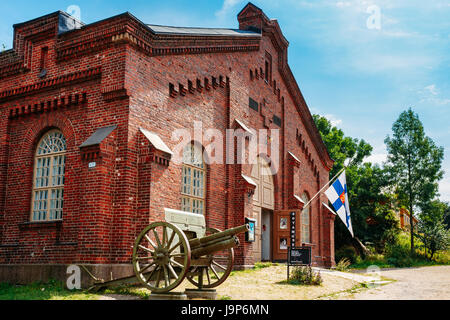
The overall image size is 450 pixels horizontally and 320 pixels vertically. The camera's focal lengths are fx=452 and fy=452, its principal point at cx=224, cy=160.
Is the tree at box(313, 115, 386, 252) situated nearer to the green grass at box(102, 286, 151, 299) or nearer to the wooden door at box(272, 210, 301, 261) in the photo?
the wooden door at box(272, 210, 301, 261)

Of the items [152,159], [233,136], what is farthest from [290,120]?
[152,159]

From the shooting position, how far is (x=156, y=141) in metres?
12.2

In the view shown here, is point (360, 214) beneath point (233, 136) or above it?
beneath

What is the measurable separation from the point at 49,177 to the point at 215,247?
647 cm

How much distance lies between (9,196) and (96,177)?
14.0 feet

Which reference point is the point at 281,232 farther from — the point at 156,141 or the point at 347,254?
the point at 347,254

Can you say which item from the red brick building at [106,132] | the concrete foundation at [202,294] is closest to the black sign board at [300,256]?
the red brick building at [106,132]

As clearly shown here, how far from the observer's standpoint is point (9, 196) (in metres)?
14.0

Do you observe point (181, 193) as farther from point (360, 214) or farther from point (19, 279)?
point (360, 214)

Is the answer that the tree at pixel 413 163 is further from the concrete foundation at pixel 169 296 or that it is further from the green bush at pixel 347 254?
the concrete foundation at pixel 169 296

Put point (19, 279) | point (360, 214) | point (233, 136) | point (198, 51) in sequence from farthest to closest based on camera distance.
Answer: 1. point (360, 214)
2. point (233, 136)
3. point (198, 51)
4. point (19, 279)

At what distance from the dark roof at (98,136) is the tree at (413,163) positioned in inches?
1003

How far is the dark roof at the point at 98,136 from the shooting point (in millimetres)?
11564

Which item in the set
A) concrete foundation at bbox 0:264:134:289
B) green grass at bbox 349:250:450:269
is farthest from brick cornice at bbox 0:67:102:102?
green grass at bbox 349:250:450:269
